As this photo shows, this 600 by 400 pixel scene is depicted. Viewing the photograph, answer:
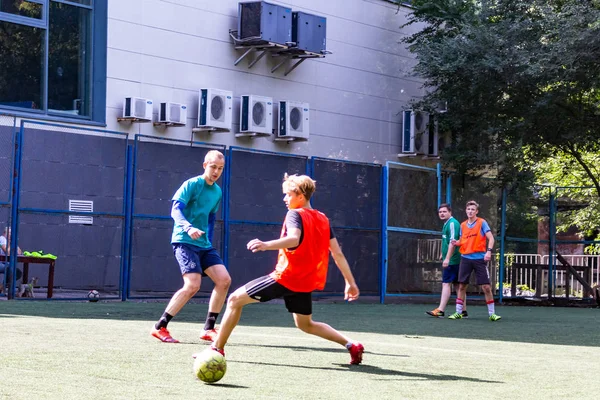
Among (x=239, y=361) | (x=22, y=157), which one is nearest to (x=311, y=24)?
(x=22, y=157)

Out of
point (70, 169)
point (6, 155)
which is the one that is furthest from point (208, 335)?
point (70, 169)

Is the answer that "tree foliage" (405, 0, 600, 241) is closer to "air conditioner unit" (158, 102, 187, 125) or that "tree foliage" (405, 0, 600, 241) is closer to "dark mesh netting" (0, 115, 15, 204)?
"air conditioner unit" (158, 102, 187, 125)

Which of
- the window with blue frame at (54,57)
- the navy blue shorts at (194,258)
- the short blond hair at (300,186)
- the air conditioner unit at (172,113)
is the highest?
the window with blue frame at (54,57)

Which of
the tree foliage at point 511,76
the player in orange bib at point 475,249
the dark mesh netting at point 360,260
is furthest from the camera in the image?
the dark mesh netting at point 360,260

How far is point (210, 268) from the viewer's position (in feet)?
34.2

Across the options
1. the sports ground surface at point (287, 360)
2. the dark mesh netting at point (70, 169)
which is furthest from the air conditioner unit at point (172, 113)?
the sports ground surface at point (287, 360)

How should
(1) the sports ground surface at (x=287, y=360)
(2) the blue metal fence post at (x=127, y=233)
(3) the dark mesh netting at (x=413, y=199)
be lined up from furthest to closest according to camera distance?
(3) the dark mesh netting at (x=413, y=199) → (2) the blue metal fence post at (x=127, y=233) → (1) the sports ground surface at (x=287, y=360)

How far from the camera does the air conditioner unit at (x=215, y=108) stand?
72.3 ft

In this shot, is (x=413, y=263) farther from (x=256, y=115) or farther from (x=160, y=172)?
(x=160, y=172)

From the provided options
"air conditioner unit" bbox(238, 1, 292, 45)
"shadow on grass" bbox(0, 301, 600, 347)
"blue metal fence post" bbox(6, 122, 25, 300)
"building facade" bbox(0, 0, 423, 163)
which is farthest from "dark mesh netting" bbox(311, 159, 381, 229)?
"blue metal fence post" bbox(6, 122, 25, 300)

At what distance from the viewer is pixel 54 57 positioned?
2042 centimetres

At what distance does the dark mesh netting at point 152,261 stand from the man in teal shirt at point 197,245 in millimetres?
8796

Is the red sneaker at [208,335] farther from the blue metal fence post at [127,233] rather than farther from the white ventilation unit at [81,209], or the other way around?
the white ventilation unit at [81,209]

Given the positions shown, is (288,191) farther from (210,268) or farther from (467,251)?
(467,251)
